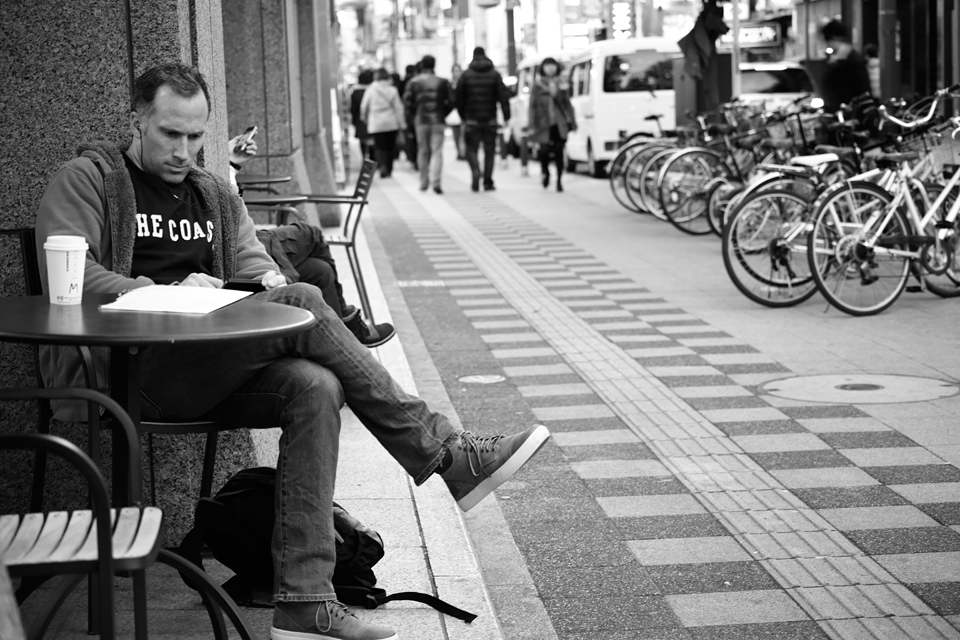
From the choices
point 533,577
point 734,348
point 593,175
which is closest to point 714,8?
point 593,175

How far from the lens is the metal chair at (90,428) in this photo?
11.6ft

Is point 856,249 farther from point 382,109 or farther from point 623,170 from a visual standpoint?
point 382,109

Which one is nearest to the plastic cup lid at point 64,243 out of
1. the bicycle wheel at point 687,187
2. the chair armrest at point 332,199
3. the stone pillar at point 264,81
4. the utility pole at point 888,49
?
the chair armrest at point 332,199

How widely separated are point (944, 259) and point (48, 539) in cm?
811

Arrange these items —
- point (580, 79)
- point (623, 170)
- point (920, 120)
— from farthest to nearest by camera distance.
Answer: point (580, 79)
point (623, 170)
point (920, 120)

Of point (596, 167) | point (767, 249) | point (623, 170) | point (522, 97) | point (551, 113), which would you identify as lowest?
point (767, 249)

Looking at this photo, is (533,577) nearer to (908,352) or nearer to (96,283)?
(96,283)

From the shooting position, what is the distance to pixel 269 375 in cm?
359

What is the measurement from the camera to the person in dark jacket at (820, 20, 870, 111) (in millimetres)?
13188

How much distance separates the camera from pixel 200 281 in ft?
12.4

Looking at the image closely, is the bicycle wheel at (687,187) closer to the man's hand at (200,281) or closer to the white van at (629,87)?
the white van at (629,87)

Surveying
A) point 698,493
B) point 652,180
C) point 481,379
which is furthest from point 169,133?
point 652,180

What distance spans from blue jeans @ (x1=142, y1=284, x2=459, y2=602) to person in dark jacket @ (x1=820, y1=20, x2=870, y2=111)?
10.3m

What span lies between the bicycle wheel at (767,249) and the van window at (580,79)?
1375 cm
